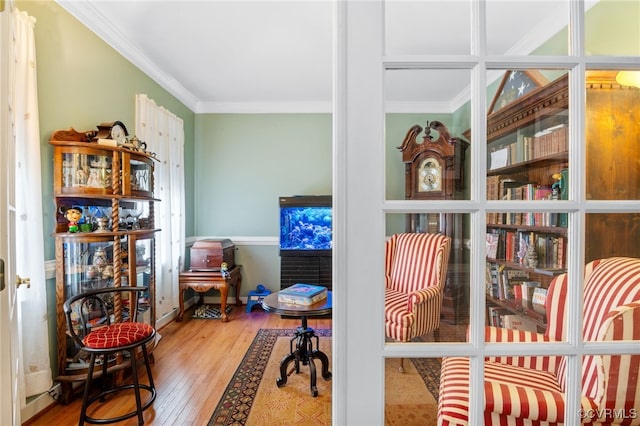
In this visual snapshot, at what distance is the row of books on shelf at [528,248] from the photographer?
2.49ft

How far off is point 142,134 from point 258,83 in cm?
135

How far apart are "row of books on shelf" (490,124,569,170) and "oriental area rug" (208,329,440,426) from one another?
1.71ft

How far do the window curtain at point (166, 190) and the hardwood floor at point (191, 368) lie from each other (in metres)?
0.48

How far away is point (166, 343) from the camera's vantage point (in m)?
2.96

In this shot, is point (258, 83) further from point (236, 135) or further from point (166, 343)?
point (166, 343)

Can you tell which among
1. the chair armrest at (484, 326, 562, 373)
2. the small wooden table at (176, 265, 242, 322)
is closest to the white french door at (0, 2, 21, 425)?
the chair armrest at (484, 326, 562, 373)

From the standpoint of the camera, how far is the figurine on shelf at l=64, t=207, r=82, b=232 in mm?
2043

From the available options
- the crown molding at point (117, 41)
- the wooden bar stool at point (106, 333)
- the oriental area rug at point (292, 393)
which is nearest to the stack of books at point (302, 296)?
the oriental area rug at point (292, 393)

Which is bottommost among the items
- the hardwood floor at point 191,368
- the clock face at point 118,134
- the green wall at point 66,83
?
the hardwood floor at point 191,368

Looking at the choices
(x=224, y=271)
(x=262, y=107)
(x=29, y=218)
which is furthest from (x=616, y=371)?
(x=262, y=107)

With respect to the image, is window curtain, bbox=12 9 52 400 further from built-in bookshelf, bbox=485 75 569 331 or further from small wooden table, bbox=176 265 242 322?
built-in bookshelf, bbox=485 75 569 331

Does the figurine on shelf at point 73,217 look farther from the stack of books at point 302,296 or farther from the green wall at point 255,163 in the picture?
the green wall at point 255,163

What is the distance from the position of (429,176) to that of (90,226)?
2.24m

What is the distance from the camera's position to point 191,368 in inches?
97.9
